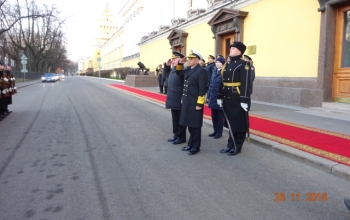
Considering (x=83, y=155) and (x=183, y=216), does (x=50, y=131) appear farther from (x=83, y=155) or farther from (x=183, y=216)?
(x=183, y=216)

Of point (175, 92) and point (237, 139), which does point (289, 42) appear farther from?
point (237, 139)

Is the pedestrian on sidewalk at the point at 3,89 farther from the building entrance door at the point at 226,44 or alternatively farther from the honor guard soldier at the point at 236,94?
the building entrance door at the point at 226,44

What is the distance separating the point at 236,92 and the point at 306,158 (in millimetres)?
1673

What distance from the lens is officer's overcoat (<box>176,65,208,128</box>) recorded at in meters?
6.13

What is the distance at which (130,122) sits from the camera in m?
9.97

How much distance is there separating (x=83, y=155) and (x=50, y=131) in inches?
110

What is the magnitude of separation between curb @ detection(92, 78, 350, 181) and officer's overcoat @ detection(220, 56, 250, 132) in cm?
91

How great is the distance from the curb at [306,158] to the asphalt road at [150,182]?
0.11 meters

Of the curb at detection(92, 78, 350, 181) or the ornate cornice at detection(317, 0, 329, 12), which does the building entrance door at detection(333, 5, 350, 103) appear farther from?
the curb at detection(92, 78, 350, 181)

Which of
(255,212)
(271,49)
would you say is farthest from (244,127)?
(271,49)

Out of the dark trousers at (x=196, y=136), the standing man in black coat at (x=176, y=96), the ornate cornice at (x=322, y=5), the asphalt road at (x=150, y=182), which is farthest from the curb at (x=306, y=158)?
the ornate cornice at (x=322, y=5)

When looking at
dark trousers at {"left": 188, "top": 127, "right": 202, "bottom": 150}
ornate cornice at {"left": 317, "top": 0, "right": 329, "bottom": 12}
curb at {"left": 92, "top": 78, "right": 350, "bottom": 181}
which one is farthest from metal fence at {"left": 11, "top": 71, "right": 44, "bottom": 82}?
curb at {"left": 92, "top": 78, "right": 350, "bottom": 181}

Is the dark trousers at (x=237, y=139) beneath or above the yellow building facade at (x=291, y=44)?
beneath

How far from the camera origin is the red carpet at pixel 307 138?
5844mm
